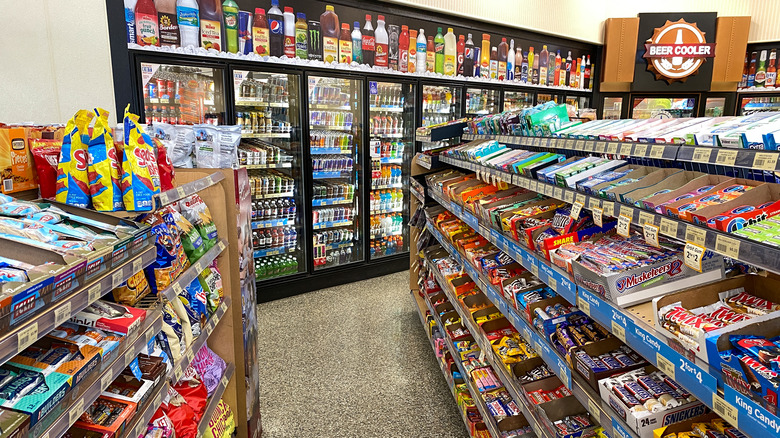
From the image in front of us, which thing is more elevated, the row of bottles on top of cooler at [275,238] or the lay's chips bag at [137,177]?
the lay's chips bag at [137,177]

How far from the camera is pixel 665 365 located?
1.17 meters

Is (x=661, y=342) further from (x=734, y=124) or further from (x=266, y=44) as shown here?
(x=266, y=44)

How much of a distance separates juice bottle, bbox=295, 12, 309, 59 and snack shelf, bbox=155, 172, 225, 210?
8.91ft

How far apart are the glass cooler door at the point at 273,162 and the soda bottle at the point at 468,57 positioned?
2183mm

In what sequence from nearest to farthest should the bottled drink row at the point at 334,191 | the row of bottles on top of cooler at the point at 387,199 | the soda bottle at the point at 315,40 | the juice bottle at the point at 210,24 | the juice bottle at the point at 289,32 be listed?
the juice bottle at the point at 210,24
the juice bottle at the point at 289,32
the soda bottle at the point at 315,40
the bottled drink row at the point at 334,191
the row of bottles on top of cooler at the point at 387,199

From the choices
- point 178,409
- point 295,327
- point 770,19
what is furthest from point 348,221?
point 770,19

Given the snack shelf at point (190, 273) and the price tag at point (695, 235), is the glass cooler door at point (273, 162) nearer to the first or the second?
the snack shelf at point (190, 273)

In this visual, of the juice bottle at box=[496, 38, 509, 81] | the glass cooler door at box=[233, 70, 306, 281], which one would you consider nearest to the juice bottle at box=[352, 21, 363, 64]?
the glass cooler door at box=[233, 70, 306, 281]

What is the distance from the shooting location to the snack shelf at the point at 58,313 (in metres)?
0.79

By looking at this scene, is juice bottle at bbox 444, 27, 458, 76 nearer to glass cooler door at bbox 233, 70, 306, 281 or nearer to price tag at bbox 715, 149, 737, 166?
glass cooler door at bbox 233, 70, 306, 281

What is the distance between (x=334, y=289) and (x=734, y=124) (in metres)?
4.02

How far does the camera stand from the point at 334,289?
4.84 meters

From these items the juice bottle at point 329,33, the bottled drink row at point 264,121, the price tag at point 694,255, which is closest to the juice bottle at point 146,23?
the bottled drink row at point 264,121

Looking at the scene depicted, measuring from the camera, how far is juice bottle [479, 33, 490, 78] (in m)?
5.43
